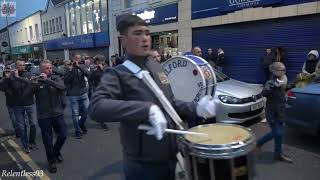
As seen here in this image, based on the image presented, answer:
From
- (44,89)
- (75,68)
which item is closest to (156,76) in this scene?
(44,89)

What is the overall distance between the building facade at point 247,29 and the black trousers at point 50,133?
23.1 feet

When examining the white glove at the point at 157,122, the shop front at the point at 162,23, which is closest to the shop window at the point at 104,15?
the shop front at the point at 162,23

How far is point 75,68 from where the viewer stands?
8266mm

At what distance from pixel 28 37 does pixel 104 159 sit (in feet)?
172

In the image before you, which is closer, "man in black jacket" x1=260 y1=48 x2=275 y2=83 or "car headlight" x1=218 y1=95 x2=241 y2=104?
Answer: "car headlight" x1=218 y1=95 x2=241 y2=104

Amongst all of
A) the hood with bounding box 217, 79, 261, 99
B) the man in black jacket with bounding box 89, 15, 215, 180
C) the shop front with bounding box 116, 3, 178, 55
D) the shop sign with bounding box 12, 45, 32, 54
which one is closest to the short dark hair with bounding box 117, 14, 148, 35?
the man in black jacket with bounding box 89, 15, 215, 180

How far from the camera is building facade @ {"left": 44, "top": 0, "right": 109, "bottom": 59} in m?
27.9

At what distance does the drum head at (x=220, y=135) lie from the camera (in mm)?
2424

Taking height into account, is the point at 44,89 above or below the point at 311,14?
below

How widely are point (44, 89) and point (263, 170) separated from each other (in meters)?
3.63

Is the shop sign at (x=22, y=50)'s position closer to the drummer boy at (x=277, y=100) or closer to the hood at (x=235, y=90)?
the hood at (x=235, y=90)

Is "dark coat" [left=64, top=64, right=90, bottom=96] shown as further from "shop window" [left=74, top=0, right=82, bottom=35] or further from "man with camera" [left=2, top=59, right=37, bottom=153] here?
"shop window" [left=74, top=0, right=82, bottom=35]

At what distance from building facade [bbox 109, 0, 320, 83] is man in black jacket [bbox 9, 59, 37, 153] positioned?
5755 mm

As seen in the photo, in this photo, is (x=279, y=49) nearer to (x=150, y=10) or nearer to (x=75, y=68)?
(x=75, y=68)
